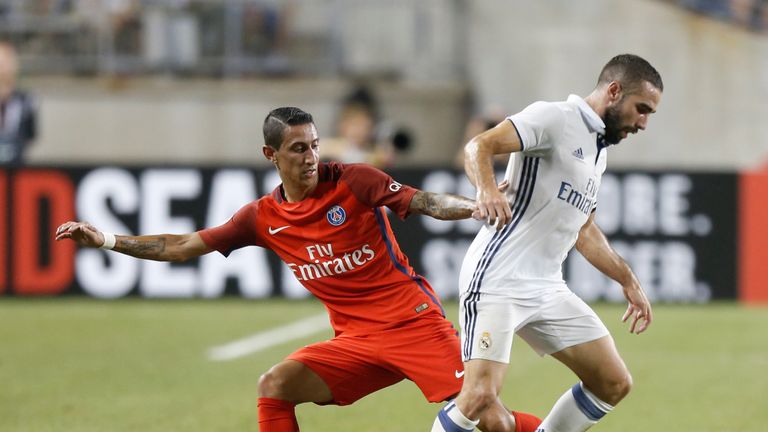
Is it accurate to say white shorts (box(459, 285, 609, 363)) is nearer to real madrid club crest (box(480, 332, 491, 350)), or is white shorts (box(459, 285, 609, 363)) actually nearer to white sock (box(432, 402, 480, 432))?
real madrid club crest (box(480, 332, 491, 350))

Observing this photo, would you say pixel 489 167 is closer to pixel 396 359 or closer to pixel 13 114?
pixel 396 359

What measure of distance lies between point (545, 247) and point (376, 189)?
86cm

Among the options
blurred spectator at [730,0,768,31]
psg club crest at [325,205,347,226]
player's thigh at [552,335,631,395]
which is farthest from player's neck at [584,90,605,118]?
blurred spectator at [730,0,768,31]

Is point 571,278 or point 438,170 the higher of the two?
point 438,170

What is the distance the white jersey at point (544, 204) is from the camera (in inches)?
253

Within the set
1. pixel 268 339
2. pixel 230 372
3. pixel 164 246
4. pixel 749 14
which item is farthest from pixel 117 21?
pixel 164 246

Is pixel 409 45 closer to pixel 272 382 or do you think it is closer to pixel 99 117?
pixel 99 117

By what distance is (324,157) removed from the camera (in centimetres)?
1600

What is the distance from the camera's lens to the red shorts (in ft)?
21.8

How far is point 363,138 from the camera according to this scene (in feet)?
52.9

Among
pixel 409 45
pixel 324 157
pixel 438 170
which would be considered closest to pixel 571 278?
pixel 438 170

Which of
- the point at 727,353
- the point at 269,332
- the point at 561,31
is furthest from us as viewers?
the point at 561,31

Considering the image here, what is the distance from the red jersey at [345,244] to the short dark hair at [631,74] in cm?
114

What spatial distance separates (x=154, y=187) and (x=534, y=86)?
689 cm
